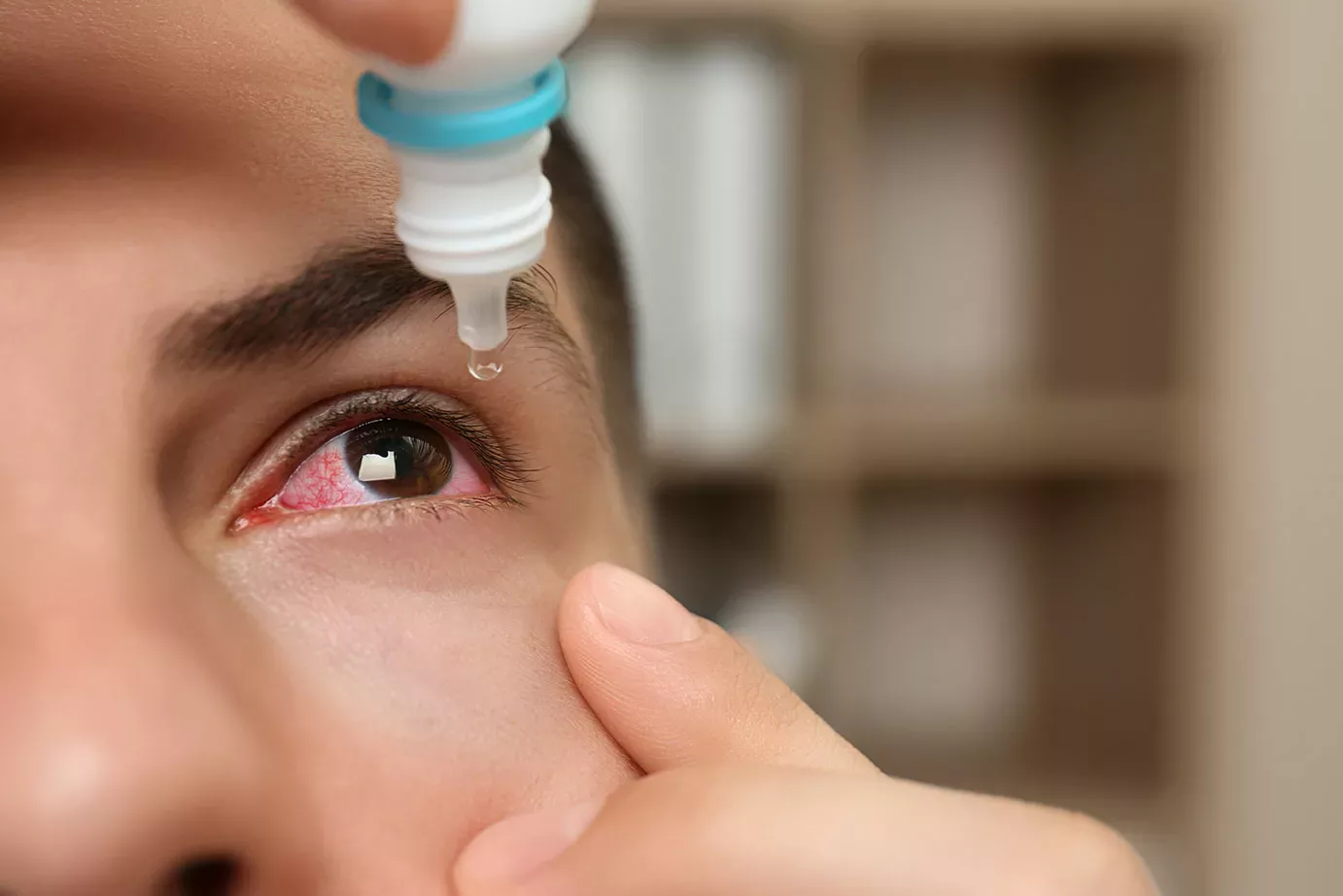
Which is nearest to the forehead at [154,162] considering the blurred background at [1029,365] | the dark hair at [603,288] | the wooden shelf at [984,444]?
the dark hair at [603,288]

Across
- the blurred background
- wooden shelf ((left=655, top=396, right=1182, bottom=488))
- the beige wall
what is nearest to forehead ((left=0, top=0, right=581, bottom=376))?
the blurred background

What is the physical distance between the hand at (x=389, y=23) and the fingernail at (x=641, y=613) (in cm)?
29

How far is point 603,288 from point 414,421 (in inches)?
7.9

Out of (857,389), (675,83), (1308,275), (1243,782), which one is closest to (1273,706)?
(1243,782)

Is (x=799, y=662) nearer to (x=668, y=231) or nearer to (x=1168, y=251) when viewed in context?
(x=668, y=231)

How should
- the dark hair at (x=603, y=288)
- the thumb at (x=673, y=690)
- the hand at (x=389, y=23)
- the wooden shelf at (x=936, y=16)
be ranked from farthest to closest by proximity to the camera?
1. the wooden shelf at (x=936, y=16)
2. the dark hair at (x=603, y=288)
3. the thumb at (x=673, y=690)
4. the hand at (x=389, y=23)

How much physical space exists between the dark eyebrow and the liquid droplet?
0.03m

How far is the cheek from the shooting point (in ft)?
1.69

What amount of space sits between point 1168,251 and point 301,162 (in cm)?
158

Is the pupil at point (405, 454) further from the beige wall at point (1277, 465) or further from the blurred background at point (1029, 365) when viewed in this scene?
the beige wall at point (1277, 465)

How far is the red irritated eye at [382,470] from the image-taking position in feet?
2.10

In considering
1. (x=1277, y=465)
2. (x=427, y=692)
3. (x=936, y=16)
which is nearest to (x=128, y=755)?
(x=427, y=692)

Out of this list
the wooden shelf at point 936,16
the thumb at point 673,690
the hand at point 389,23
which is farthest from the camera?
the wooden shelf at point 936,16

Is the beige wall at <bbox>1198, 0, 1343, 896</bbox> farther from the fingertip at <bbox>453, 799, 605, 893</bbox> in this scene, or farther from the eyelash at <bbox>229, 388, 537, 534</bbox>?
the fingertip at <bbox>453, 799, 605, 893</bbox>
